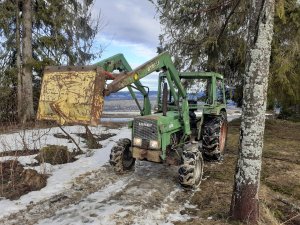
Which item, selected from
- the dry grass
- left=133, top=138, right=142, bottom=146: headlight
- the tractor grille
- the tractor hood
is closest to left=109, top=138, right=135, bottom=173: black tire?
left=133, top=138, right=142, bottom=146: headlight

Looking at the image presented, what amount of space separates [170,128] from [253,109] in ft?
9.34

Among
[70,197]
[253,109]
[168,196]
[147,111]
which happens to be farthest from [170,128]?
[253,109]

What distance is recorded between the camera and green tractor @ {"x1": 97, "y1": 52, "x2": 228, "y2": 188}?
294 inches

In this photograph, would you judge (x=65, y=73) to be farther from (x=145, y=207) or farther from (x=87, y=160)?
(x=87, y=160)

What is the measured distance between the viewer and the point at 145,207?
6.51 meters

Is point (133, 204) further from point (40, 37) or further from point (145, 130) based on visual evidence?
point (40, 37)

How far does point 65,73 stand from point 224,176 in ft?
13.8

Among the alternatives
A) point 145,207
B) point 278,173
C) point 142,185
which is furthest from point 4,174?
point 278,173

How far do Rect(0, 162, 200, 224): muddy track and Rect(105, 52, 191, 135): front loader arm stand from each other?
1559mm

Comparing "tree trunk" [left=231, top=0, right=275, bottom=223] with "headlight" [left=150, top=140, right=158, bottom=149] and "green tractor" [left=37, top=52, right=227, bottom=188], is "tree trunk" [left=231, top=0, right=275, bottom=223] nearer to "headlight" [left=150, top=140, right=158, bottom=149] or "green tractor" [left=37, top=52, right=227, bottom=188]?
"green tractor" [left=37, top=52, right=227, bottom=188]

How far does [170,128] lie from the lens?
825 centimetres

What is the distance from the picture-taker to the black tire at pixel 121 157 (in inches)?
336

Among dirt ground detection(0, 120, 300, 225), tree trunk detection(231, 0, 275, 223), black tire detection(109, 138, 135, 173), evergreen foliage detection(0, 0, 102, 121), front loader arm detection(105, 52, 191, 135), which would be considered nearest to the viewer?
tree trunk detection(231, 0, 275, 223)

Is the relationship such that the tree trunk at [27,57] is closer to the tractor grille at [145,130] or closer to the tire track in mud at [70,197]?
the tire track in mud at [70,197]
